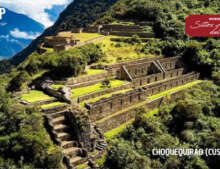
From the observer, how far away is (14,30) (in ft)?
345

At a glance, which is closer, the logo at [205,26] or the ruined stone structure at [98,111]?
the ruined stone structure at [98,111]

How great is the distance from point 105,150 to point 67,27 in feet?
312

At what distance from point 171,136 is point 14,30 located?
326ft

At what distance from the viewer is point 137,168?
17938 millimetres

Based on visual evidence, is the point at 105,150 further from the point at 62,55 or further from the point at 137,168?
the point at 62,55

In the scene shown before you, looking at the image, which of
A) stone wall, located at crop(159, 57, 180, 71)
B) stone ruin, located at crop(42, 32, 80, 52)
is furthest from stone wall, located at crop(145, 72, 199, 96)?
stone ruin, located at crop(42, 32, 80, 52)

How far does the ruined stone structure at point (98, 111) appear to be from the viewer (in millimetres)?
18484

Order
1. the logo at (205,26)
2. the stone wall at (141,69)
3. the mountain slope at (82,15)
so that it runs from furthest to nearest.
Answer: the mountain slope at (82,15), the logo at (205,26), the stone wall at (141,69)

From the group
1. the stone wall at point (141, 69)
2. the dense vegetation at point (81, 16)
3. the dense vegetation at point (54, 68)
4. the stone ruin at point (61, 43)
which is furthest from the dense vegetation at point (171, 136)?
the dense vegetation at point (81, 16)

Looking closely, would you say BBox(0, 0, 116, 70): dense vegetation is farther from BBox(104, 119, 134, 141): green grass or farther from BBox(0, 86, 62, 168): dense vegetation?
BBox(0, 86, 62, 168): dense vegetation

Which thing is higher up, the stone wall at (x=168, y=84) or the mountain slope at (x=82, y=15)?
the mountain slope at (x=82, y=15)

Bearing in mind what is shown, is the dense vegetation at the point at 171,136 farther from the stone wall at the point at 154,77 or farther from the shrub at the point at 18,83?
the shrub at the point at 18,83

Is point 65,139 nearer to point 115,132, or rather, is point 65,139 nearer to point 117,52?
point 115,132

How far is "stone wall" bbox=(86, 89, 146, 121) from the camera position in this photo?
2166 cm
